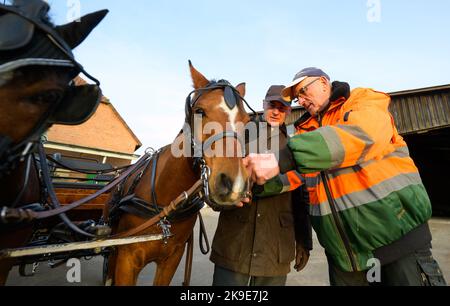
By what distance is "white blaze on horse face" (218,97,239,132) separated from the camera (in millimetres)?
1746

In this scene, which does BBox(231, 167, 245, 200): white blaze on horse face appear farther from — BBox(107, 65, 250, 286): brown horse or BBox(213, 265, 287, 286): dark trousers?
BBox(213, 265, 287, 286): dark trousers

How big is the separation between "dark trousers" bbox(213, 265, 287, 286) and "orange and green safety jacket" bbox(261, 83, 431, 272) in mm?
582

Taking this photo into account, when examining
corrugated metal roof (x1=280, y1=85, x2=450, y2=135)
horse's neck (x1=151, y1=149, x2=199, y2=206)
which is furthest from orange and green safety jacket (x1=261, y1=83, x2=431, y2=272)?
corrugated metal roof (x1=280, y1=85, x2=450, y2=135)

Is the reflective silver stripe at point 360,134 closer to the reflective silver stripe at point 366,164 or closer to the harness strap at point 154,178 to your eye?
the reflective silver stripe at point 366,164

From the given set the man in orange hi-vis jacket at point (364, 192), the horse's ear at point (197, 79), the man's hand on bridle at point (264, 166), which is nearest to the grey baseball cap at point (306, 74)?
the man in orange hi-vis jacket at point (364, 192)

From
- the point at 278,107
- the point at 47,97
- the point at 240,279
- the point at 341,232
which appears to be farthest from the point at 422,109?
the point at 47,97

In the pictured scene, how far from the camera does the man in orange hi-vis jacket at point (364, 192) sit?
1.47 meters

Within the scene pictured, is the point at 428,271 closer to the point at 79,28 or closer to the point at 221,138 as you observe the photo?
the point at 221,138

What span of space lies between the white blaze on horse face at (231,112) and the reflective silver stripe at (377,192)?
0.99 meters

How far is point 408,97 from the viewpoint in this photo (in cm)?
930

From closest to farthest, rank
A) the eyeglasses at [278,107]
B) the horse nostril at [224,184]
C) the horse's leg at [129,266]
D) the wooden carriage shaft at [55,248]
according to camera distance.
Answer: the wooden carriage shaft at [55,248], the horse nostril at [224,184], the horse's leg at [129,266], the eyeglasses at [278,107]

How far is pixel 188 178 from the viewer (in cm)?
221

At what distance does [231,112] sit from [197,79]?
2.32ft
